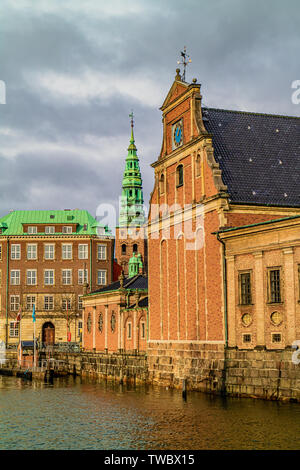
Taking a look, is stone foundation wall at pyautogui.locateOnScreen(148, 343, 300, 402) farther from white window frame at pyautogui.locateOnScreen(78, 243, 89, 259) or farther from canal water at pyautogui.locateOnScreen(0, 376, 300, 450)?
white window frame at pyautogui.locateOnScreen(78, 243, 89, 259)

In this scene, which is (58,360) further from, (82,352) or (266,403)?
(266,403)

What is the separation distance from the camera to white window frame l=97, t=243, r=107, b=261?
104938 mm

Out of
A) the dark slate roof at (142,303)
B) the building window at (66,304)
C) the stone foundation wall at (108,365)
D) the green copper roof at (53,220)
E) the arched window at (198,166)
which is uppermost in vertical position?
the green copper roof at (53,220)

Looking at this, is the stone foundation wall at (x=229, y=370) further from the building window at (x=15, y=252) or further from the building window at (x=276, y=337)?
the building window at (x=15, y=252)

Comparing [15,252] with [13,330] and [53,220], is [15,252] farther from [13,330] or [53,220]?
[13,330]

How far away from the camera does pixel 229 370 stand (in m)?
40.9

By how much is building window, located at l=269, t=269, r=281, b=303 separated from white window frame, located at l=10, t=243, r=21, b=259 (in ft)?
233

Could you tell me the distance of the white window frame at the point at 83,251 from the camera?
10400 centimetres

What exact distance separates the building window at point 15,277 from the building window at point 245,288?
6786 centimetres

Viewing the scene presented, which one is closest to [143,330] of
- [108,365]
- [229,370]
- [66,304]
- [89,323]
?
[108,365]

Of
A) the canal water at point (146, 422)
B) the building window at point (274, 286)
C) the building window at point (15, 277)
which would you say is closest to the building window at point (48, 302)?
the building window at point (15, 277)

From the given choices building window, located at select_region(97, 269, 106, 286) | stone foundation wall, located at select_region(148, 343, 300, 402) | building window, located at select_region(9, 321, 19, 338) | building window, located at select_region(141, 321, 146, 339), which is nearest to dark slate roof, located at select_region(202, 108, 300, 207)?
stone foundation wall, located at select_region(148, 343, 300, 402)
